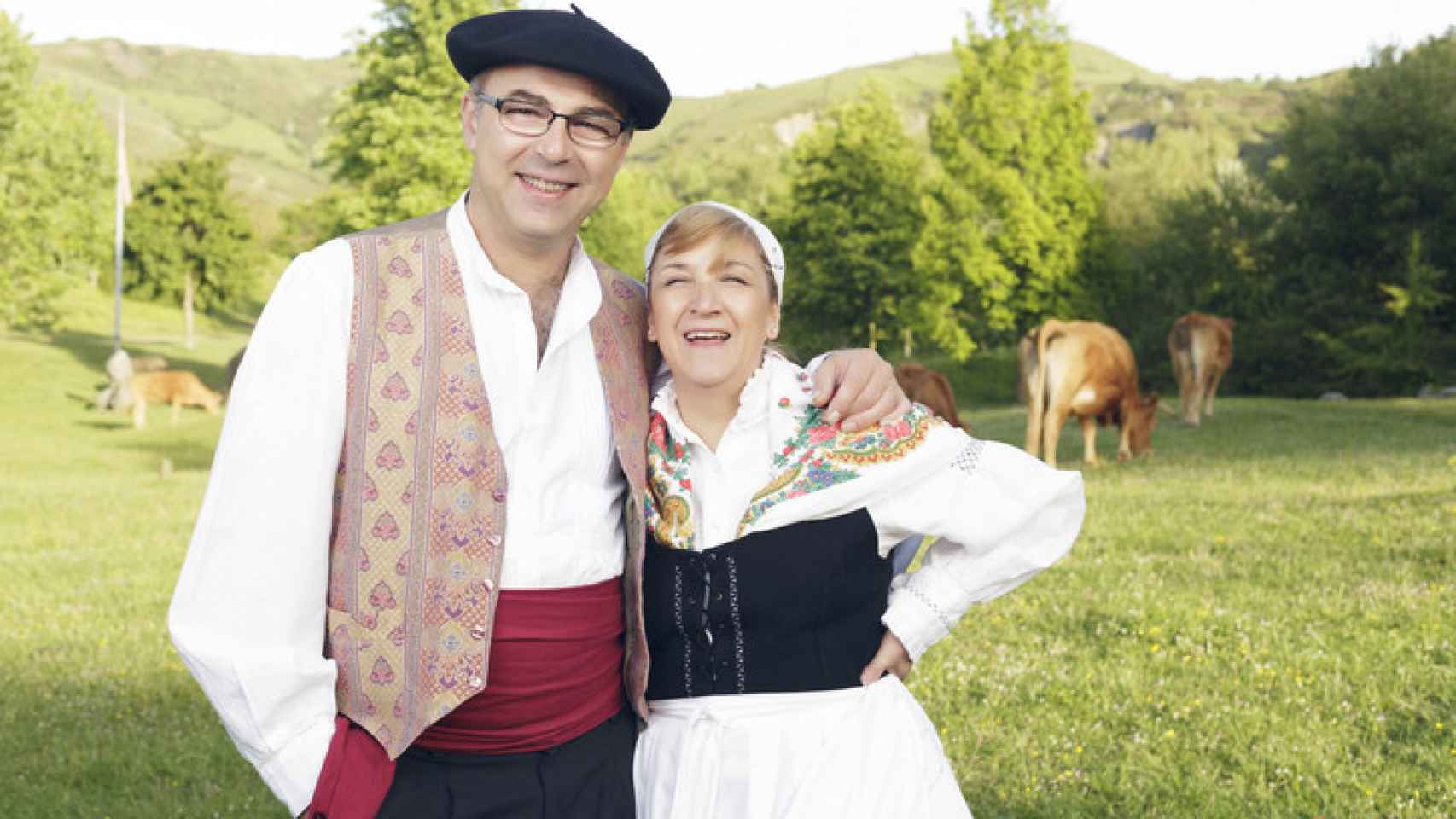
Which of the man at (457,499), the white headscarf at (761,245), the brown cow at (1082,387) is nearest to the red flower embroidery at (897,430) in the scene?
the white headscarf at (761,245)

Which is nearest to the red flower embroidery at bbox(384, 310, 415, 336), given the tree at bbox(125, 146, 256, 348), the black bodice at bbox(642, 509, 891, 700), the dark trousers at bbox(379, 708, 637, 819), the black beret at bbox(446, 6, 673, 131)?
the black beret at bbox(446, 6, 673, 131)

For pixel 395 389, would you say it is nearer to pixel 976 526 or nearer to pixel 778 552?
pixel 778 552

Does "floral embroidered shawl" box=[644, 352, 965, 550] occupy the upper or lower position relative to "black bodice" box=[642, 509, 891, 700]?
upper

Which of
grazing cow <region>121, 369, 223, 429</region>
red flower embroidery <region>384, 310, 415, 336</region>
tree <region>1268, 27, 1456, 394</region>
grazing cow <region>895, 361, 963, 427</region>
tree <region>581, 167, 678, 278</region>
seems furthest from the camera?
tree <region>581, 167, 678, 278</region>

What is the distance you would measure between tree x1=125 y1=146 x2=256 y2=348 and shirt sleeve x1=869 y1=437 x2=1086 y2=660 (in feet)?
176

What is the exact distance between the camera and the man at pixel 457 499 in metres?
2.32

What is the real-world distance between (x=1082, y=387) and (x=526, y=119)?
13.3 meters

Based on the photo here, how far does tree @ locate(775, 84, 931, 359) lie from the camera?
3709cm

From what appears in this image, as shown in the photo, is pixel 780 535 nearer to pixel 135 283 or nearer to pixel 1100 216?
pixel 1100 216

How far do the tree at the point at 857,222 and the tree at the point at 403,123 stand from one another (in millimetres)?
11586

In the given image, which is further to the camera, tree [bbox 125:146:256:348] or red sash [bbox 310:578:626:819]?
tree [bbox 125:146:256:348]

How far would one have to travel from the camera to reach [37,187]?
32750 millimetres

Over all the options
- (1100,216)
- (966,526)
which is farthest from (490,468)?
(1100,216)

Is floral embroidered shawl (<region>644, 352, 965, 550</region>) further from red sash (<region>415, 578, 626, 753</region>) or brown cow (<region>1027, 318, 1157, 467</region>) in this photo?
brown cow (<region>1027, 318, 1157, 467</region>)
